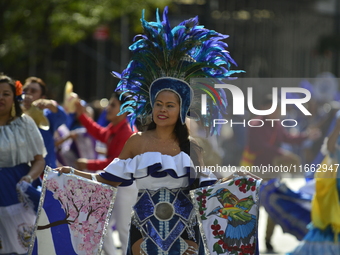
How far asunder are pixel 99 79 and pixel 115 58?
36.1 inches

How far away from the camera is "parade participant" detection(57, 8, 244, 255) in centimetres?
481

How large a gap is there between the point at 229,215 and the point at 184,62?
3.95ft

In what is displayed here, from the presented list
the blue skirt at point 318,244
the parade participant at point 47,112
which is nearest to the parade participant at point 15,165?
the parade participant at point 47,112

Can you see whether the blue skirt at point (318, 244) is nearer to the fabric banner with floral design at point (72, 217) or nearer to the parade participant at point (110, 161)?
the parade participant at point (110, 161)

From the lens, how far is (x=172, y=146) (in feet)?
16.2

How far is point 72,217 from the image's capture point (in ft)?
16.5

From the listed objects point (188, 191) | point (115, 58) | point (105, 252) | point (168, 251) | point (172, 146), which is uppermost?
point (115, 58)

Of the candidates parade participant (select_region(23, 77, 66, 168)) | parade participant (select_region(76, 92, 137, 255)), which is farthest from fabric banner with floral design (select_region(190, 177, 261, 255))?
parade participant (select_region(23, 77, 66, 168))

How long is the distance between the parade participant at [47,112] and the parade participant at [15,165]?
2.53 ft

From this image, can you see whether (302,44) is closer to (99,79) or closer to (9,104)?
(99,79)

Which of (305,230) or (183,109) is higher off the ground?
(183,109)

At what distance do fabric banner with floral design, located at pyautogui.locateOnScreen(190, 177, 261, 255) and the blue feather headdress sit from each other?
53 cm

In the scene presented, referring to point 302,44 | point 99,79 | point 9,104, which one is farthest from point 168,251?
point 302,44

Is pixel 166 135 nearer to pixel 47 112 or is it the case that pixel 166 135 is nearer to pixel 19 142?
pixel 19 142
